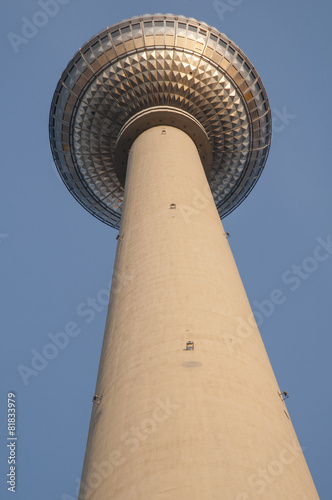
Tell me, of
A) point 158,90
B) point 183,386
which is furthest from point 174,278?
point 158,90

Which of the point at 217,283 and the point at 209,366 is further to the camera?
the point at 217,283

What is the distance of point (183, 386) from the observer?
1054 cm

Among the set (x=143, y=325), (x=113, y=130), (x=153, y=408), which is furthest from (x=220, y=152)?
(x=153, y=408)

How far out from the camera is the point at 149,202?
57.7 feet

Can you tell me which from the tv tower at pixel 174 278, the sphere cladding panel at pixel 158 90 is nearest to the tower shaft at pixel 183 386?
the tv tower at pixel 174 278

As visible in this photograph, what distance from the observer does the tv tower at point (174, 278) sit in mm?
9328

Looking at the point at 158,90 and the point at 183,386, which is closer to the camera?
the point at 183,386

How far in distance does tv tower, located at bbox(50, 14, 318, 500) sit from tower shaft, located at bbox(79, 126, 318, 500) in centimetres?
3

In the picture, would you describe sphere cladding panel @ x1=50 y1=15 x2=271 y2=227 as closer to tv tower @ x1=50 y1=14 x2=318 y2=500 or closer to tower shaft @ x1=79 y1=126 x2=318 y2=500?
tv tower @ x1=50 y1=14 x2=318 y2=500

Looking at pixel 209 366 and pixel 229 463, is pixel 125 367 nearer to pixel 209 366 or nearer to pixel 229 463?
pixel 209 366

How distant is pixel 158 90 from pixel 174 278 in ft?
45.3

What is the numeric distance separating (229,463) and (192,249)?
23.1ft

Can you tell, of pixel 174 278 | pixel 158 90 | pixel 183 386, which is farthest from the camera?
pixel 158 90

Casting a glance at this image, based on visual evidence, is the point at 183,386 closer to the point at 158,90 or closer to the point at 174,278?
the point at 174,278
